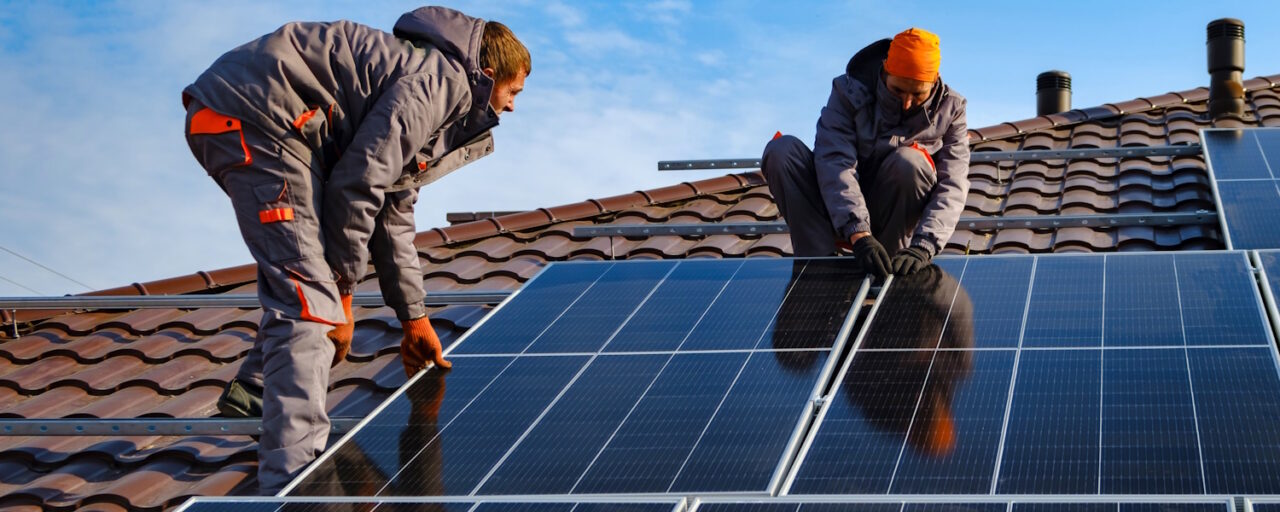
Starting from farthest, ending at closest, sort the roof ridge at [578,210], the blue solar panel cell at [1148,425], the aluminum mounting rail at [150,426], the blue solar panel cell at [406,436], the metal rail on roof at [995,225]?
the roof ridge at [578,210]
the metal rail on roof at [995,225]
the aluminum mounting rail at [150,426]
the blue solar panel cell at [406,436]
the blue solar panel cell at [1148,425]

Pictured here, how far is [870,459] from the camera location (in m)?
3.97

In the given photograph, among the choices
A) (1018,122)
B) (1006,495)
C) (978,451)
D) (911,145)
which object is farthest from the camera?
(1018,122)

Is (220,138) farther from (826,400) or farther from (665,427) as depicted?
(826,400)

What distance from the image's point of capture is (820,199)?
→ 656cm

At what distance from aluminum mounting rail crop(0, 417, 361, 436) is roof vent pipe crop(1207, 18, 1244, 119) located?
855cm

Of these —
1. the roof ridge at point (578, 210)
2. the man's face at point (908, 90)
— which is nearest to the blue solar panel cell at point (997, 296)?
the man's face at point (908, 90)

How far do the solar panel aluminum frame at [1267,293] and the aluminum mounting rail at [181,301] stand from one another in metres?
3.29

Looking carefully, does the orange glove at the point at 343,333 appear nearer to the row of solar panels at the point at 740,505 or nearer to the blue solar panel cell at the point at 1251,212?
the row of solar panels at the point at 740,505

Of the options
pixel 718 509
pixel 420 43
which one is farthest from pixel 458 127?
pixel 718 509

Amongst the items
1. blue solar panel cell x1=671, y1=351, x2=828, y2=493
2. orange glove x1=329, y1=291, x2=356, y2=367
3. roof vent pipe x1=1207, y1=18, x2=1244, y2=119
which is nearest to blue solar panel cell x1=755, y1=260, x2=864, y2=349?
blue solar panel cell x1=671, y1=351, x2=828, y2=493

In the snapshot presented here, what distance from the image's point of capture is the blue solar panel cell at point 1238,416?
3.55 metres

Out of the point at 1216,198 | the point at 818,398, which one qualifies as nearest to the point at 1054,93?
the point at 1216,198

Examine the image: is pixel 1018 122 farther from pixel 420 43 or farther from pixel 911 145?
pixel 420 43

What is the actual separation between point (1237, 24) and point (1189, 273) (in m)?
7.61
